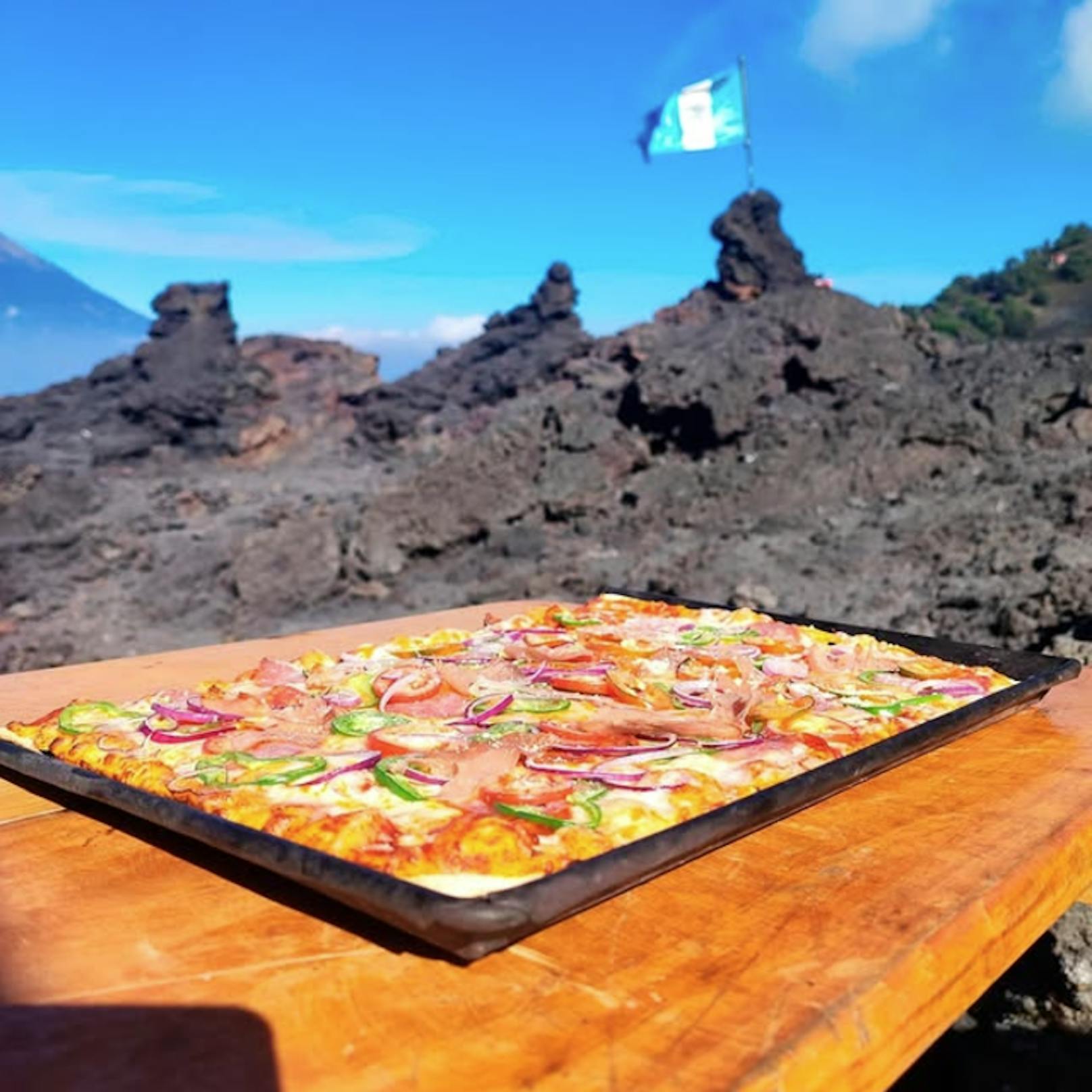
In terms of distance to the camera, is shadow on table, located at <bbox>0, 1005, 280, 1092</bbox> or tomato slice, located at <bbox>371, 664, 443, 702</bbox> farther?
tomato slice, located at <bbox>371, 664, 443, 702</bbox>

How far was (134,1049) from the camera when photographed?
3.73 feet

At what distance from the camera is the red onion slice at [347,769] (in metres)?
1.74

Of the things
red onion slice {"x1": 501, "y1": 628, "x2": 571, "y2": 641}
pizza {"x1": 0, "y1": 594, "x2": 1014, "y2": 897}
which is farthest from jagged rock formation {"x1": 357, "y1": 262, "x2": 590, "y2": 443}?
pizza {"x1": 0, "y1": 594, "x2": 1014, "y2": 897}

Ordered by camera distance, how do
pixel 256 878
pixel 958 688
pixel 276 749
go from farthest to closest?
pixel 958 688 < pixel 276 749 < pixel 256 878

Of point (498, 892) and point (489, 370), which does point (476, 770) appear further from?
point (489, 370)

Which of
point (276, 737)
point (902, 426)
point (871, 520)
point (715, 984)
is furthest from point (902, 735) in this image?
point (902, 426)

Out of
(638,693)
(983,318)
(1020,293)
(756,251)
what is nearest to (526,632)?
(638,693)

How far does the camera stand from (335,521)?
427 inches

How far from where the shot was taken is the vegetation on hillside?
25547mm

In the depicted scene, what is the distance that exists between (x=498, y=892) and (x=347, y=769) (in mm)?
599

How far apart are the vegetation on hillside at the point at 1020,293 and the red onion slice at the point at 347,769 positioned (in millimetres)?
23153

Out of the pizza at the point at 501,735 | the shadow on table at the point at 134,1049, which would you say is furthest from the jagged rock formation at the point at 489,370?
the shadow on table at the point at 134,1049

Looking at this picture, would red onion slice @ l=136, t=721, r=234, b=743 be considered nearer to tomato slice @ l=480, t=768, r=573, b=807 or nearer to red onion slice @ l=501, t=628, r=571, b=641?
tomato slice @ l=480, t=768, r=573, b=807

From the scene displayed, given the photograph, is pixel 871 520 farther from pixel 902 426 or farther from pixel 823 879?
pixel 823 879
